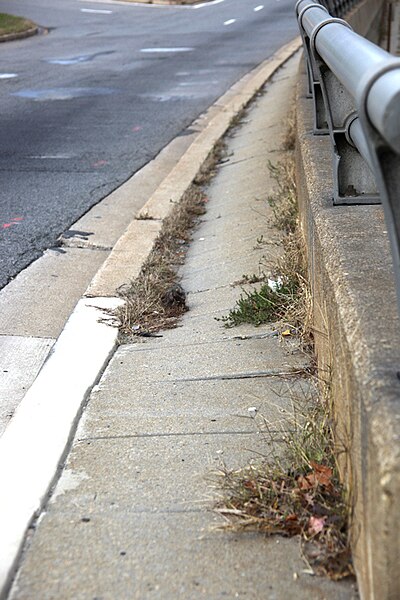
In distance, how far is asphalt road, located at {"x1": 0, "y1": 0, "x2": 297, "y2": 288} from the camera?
8.02 metres

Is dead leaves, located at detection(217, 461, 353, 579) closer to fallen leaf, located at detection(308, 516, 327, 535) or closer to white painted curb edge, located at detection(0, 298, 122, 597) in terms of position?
fallen leaf, located at detection(308, 516, 327, 535)

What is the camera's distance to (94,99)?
1366 centimetres

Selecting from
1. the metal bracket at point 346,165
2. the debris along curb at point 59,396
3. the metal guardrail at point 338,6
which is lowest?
the debris along curb at point 59,396

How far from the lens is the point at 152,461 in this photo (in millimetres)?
3363

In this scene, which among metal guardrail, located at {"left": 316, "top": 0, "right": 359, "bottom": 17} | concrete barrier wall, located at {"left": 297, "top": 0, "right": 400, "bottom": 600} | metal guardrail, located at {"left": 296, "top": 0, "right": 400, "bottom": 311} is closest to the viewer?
metal guardrail, located at {"left": 296, "top": 0, "right": 400, "bottom": 311}

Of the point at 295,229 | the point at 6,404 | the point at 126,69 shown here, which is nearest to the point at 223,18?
the point at 126,69

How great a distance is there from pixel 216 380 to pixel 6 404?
3.02 feet

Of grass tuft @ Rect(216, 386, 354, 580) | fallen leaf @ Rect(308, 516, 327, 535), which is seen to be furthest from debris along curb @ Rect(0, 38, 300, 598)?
fallen leaf @ Rect(308, 516, 327, 535)

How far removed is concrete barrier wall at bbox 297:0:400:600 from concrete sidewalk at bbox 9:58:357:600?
0.92 ft

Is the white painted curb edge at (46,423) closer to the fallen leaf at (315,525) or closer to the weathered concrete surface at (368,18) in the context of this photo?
the fallen leaf at (315,525)

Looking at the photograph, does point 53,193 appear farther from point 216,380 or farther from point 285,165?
point 216,380

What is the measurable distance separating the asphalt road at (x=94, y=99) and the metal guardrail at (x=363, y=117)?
2626 mm

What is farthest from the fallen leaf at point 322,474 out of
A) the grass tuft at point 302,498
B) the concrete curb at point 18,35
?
the concrete curb at point 18,35

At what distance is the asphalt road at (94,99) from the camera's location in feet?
26.3
